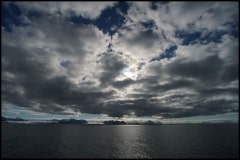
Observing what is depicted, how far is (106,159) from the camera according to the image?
60.8 metres

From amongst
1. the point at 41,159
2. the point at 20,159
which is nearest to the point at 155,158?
the point at 41,159

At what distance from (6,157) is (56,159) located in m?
19.0

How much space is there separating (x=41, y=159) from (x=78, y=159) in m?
13.6

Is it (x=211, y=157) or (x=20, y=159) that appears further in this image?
(x=211, y=157)

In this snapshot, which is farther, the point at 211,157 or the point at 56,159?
the point at 211,157

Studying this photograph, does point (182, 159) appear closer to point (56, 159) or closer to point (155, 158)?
point (155, 158)

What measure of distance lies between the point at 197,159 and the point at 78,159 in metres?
44.2

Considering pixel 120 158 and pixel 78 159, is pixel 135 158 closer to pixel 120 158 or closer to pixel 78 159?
pixel 120 158

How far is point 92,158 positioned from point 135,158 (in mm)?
16497

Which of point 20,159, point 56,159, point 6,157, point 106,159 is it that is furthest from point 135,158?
point 6,157

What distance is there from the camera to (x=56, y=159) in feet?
196

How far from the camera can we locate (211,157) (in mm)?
64500

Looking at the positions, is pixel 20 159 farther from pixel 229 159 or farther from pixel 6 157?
pixel 229 159

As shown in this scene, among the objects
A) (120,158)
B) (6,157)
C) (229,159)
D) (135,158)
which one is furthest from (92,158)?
(229,159)
